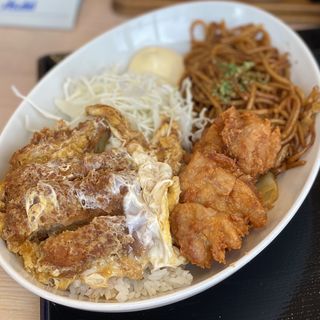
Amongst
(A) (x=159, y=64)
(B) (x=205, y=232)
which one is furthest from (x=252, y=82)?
(B) (x=205, y=232)

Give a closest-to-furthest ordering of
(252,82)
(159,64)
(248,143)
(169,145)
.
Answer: (248,143), (169,145), (252,82), (159,64)

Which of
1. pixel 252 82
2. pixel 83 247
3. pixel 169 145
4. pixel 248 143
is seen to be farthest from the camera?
pixel 252 82

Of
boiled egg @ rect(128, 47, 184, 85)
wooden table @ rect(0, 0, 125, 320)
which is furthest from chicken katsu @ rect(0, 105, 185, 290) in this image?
wooden table @ rect(0, 0, 125, 320)

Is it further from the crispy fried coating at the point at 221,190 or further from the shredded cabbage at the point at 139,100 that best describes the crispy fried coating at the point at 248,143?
the shredded cabbage at the point at 139,100

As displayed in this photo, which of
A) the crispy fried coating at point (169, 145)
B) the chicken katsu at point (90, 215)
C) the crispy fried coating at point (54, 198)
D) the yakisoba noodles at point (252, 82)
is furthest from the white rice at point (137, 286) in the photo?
the yakisoba noodles at point (252, 82)

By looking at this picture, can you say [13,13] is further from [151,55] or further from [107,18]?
[151,55]

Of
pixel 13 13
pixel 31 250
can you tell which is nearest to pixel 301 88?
pixel 31 250

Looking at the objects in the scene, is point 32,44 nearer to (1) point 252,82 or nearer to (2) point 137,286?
(1) point 252,82
